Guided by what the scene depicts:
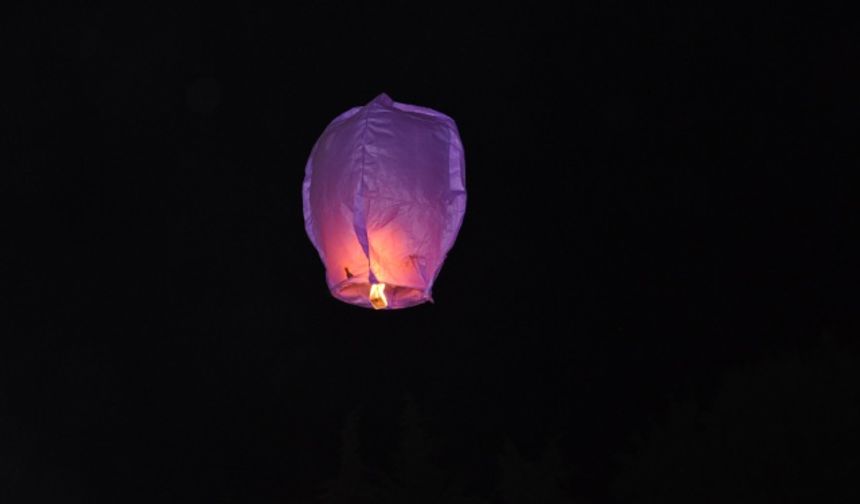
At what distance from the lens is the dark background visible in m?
4.42

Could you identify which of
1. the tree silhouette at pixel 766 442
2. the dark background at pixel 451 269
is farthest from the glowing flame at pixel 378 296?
the tree silhouette at pixel 766 442

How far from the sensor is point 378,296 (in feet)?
8.86

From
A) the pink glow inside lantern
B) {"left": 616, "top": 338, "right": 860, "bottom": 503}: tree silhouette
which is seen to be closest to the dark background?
{"left": 616, "top": 338, "right": 860, "bottom": 503}: tree silhouette

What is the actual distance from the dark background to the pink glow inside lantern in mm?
1951

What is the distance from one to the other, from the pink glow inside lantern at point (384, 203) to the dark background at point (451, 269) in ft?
6.40

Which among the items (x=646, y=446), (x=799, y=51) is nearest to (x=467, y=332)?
(x=646, y=446)

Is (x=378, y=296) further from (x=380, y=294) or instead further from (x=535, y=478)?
(x=535, y=478)

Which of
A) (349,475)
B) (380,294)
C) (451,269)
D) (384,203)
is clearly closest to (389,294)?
(380,294)

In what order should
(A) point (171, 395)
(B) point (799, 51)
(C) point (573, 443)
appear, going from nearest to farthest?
(B) point (799, 51)
(C) point (573, 443)
(A) point (171, 395)

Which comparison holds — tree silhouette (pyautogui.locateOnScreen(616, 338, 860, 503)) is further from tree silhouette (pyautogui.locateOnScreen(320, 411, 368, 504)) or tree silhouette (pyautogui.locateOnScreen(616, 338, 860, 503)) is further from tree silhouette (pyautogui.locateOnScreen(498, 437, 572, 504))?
tree silhouette (pyautogui.locateOnScreen(320, 411, 368, 504))

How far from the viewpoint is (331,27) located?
4.74 meters

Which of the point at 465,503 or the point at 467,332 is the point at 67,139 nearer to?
the point at 467,332

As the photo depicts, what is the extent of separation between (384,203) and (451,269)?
230 cm

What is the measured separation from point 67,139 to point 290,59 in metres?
1.41
